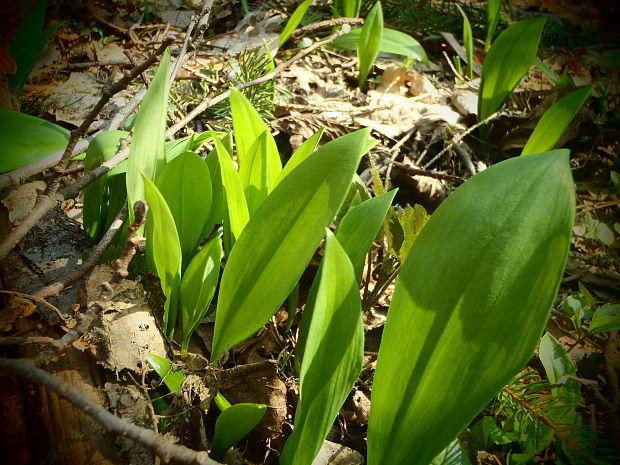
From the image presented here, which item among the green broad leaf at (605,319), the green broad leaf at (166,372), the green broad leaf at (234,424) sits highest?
the green broad leaf at (166,372)

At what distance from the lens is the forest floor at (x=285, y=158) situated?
0.64 m

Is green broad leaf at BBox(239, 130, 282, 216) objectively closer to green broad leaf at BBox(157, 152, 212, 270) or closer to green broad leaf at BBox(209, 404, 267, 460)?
green broad leaf at BBox(157, 152, 212, 270)

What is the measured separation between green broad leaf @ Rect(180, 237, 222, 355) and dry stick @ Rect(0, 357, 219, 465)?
0.84ft

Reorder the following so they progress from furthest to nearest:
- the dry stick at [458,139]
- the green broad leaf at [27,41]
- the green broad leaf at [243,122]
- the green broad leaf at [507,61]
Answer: the green broad leaf at [507,61] → the dry stick at [458,139] → the green broad leaf at [27,41] → the green broad leaf at [243,122]

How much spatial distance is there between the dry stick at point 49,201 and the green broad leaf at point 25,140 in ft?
0.27

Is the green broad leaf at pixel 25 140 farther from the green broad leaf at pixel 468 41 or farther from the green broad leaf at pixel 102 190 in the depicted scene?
the green broad leaf at pixel 468 41

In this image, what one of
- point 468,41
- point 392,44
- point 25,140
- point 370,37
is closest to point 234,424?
point 25,140

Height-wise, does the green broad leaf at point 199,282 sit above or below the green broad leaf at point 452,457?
above

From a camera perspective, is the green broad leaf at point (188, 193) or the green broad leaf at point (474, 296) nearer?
the green broad leaf at point (474, 296)

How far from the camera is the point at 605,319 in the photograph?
2.66 feet

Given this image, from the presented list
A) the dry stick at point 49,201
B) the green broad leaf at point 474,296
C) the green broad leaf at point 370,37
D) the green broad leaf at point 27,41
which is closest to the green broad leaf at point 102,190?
the dry stick at point 49,201

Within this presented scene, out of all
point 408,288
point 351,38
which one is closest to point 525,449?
point 408,288

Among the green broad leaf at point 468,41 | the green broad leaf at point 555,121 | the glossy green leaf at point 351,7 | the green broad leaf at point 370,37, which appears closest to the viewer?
the green broad leaf at point 555,121

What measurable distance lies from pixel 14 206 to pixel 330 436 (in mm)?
706
